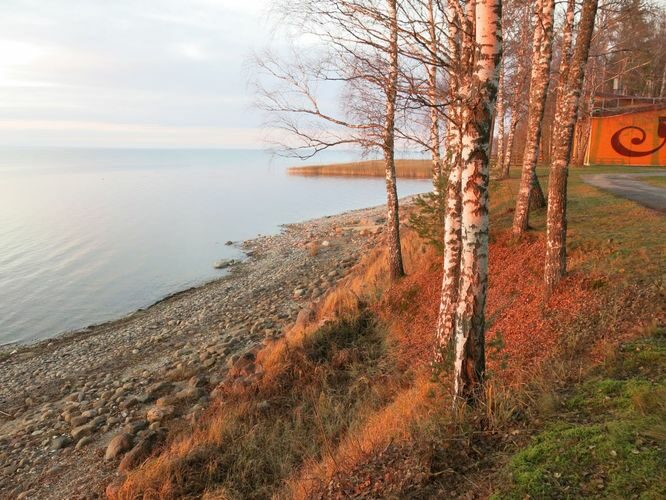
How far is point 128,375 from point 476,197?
9.22 meters

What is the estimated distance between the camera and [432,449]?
4.04m

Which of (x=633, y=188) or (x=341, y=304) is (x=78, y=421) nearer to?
(x=341, y=304)

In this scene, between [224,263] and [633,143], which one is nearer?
[224,263]

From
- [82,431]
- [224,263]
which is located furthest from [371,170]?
[82,431]

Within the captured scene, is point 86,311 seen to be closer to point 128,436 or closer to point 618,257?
point 128,436

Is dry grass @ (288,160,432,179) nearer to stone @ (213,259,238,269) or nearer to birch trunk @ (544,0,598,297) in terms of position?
stone @ (213,259,238,269)

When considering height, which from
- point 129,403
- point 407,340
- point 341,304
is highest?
point 407,340

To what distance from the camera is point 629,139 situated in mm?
27047

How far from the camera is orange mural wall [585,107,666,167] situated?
26.2 meters

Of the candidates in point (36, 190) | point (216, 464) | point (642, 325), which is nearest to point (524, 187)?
point (642, 325)

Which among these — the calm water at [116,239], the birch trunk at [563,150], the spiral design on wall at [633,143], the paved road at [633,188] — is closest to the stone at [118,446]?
the birch trunk at [563,150]

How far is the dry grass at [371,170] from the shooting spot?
6153 cm

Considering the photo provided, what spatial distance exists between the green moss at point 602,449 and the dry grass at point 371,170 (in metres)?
51.5

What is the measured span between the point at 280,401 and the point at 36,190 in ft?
203
